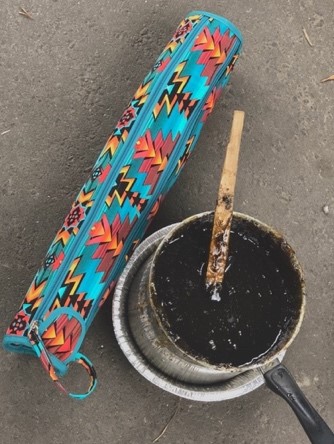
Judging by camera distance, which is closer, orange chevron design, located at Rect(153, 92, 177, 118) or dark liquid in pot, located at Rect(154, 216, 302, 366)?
dark liquid in pot, located at Rect(154, 216, 302, 366)

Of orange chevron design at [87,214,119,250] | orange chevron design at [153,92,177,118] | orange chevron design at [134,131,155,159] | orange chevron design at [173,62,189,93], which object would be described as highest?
orange chevron design at [173,62,189,93]

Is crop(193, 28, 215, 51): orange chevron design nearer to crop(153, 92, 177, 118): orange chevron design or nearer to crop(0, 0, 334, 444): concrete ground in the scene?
crop(153, 92, 177, 118): orange chevron design

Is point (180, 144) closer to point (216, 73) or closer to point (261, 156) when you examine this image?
point (216, 73)

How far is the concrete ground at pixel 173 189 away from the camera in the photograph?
1.22 meters

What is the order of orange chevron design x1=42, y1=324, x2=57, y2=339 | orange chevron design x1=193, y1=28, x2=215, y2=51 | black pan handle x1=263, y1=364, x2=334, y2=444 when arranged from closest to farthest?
black pan handle x1=263, y1=364, x2=334, y2=444
orange chevron design x1=42, y1=324, x2=57, y2=339
orange chevron design x1=193, y1=28, x2=215, y2=51

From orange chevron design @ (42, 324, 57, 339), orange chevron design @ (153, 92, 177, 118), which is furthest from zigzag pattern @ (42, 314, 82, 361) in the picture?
orange chevron design @ (153, 92, 177, 118)

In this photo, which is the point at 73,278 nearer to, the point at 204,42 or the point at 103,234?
the point at 103,234

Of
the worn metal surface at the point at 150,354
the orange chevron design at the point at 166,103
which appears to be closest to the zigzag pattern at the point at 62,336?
the worn metal surface at the point at 150,354

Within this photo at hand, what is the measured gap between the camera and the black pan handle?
0.91 metres

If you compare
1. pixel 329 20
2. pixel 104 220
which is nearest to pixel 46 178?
pixel 104 220

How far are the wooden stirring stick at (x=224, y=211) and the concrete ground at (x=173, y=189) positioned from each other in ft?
1.10

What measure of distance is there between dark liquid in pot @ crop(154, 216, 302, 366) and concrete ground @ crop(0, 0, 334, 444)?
0.96 feet

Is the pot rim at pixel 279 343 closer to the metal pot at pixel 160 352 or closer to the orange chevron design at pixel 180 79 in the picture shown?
the metal pot at pixel 160 352

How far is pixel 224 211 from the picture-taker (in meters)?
0.93
